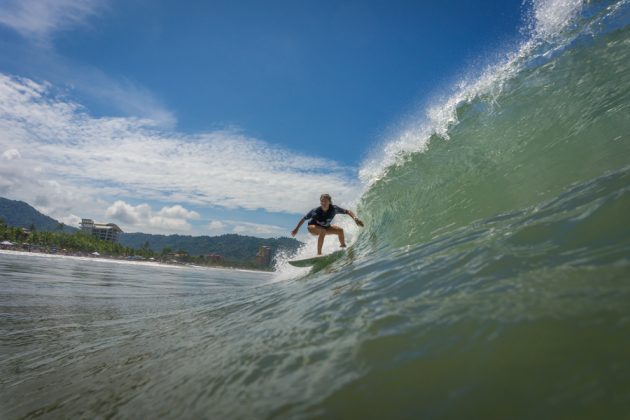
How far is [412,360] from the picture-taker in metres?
2.22

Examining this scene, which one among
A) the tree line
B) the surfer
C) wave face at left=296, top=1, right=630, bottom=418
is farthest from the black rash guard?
the tree line

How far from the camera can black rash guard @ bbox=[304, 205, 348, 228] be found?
35.8 ft

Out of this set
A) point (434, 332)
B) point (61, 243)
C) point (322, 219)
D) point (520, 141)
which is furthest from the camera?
point (61, 243)

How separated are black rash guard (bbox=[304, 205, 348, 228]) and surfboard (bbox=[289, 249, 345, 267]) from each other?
1002 millimetres

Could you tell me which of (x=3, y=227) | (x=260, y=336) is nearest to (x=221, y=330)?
(x=260, y=336)

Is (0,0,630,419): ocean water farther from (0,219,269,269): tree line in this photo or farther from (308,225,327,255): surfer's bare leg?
(0,219,269,269): tree line

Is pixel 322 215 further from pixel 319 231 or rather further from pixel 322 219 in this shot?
pixel 319 231

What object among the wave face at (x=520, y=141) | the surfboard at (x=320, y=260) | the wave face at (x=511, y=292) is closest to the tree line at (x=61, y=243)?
the surfboard at (x=320, y=260)

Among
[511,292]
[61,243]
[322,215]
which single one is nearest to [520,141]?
[322,215]

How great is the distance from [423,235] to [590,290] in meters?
4.41

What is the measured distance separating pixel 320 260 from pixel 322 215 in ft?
4.51

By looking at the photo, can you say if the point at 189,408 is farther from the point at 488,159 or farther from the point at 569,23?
the point at 569,23

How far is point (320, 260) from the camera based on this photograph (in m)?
10.4

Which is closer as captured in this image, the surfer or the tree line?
the surfer
